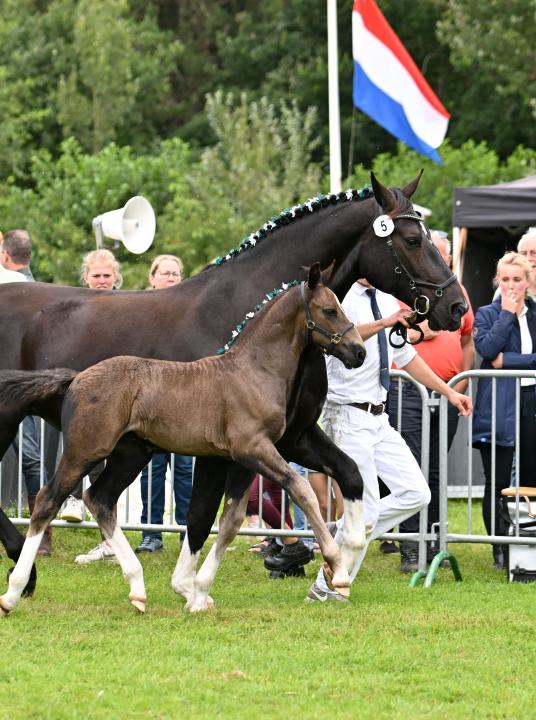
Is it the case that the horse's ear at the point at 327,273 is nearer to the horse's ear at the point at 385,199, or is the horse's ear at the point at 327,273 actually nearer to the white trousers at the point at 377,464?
the horse's ear at the point at 385,199

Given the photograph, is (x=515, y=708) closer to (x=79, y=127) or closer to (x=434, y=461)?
(x=434, y=461)

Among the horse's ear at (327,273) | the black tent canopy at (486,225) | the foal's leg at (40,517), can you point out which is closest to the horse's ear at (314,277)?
the horse's ear at (327,273)

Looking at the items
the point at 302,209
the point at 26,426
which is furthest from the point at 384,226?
the point at 26,426

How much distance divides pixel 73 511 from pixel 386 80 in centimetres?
927

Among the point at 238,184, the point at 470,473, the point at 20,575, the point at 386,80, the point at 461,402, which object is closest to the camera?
the point at 20,575

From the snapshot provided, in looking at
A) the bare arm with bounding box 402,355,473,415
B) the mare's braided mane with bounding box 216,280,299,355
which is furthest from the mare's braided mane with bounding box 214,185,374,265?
the bare arm with bounding box 402,355,473,415

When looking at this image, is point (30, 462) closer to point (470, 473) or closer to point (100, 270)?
point (100, 270)

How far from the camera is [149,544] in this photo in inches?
386

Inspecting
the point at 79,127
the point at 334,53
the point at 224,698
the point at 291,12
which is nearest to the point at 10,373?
the point at 224,698

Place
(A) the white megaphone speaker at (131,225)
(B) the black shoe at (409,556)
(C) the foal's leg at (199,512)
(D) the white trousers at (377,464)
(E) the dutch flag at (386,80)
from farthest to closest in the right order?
(E) the dutch flag at (386,80) < (A) the white megaphone speaker at (131,225) < (B) the black shoe at (409,556) < (D) the white trousers at (377,464) < (C) the foal's leg at (199,512)

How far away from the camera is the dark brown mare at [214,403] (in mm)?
6785

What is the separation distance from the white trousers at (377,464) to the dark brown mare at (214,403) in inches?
30.9

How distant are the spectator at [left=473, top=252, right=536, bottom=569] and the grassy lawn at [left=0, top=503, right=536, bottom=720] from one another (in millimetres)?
1106

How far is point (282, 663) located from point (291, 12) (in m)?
36.7
